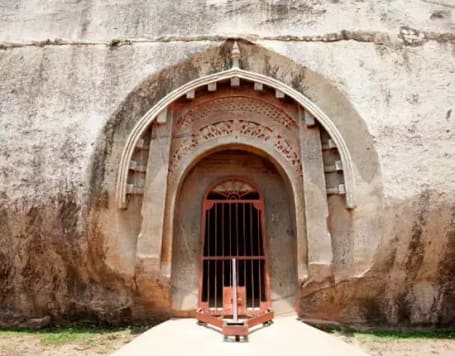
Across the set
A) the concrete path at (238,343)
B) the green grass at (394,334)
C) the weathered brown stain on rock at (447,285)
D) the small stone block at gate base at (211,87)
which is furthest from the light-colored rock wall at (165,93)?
the concrete path at (238,343)

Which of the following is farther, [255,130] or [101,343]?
[255,130]

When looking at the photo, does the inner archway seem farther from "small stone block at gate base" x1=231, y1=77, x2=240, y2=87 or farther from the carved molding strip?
"small stone block at gate base" x1=231, y1=77, x2=240, y2=87

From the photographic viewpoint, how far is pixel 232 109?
710 cm

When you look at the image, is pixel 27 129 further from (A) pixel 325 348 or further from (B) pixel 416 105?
(B) pixel 416 105

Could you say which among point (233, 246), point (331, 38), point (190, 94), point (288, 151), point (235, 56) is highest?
point (331, 38)

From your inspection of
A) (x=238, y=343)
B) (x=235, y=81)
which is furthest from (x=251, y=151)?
(x=238, y=343)

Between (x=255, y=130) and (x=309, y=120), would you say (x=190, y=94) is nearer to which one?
(x=255, y=130)

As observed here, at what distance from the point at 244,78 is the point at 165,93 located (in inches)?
50.4

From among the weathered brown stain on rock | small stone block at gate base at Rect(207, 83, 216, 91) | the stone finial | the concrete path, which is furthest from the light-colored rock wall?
the concrete path

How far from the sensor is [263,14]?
7566 millimetres

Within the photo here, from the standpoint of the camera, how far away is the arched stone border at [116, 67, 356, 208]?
6.51 meters

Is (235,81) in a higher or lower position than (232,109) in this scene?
higher

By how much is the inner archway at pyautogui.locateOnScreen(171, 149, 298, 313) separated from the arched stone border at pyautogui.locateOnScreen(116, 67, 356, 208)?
978mm

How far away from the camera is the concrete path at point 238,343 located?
4906 mm
